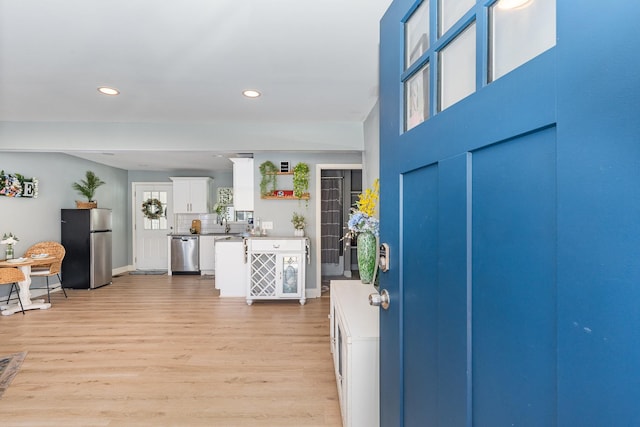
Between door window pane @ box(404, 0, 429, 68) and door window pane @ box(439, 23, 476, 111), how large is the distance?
11 centimetres

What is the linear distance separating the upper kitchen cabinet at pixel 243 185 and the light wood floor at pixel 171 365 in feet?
5.01

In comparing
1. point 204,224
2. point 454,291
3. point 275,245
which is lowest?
point 275,245

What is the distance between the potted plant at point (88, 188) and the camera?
5.14 metres

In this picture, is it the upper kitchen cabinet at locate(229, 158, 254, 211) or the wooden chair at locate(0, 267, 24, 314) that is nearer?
the wooden chair at locate(0, 267, 24, 314)

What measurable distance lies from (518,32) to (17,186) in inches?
233

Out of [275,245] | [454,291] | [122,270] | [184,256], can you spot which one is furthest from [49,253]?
[454,291]

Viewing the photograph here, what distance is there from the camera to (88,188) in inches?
212

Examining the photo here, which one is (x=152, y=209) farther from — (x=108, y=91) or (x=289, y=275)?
(x=108, y=91)

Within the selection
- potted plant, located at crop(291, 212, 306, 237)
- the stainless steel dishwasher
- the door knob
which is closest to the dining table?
the stainless steel dishwasher

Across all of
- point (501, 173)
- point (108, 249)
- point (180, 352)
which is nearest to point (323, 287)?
point (180, 352)

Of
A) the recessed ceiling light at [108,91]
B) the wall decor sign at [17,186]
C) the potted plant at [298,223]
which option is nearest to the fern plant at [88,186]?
the wall decor sign at [17,186]

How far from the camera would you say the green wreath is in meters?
6.77

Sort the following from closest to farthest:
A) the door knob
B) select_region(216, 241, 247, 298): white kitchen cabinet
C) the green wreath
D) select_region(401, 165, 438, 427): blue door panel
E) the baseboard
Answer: select_region(401, 165, 438, 427): blue door panel
the door knob
select_region(216, 241, 247, 298): white kitchen cabinet
the baseboard
the green wreath

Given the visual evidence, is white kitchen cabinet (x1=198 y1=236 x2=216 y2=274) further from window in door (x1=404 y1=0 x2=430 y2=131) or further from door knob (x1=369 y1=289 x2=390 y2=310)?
window in door (x1=404 y1=0 x2=430 y2=131)
